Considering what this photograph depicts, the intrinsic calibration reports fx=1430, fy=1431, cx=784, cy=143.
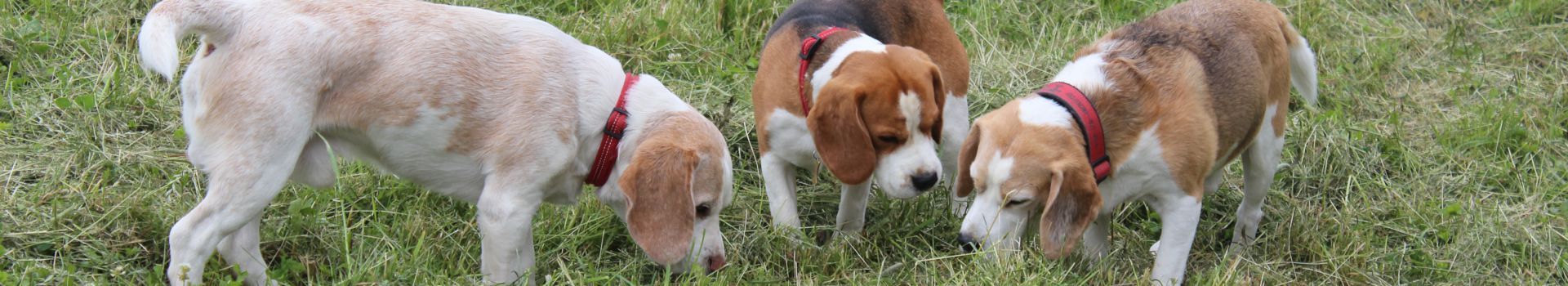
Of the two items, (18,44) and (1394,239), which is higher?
(18,44)

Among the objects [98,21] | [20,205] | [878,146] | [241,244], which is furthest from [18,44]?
[878,146]

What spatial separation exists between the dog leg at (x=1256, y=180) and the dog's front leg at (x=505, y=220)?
248cm

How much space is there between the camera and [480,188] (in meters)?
4.21

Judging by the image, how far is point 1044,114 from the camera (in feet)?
13.6

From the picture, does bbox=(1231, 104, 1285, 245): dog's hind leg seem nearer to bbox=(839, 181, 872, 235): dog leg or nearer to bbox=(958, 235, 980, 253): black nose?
bbox=(958, 235, 980, 253): black nose

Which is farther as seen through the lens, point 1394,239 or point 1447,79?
point 1447,79

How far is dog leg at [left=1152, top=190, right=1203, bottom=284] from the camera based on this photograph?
171 inches

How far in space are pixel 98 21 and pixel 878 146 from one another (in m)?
3.69

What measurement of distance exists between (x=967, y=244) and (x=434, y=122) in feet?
5.21

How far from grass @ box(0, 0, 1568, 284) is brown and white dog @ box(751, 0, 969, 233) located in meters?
0.26

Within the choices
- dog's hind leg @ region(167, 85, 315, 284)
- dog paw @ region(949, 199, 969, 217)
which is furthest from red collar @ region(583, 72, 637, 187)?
dog paw @ region(949, 199, 969, 217)

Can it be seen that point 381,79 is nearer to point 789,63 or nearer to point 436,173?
point 436,173

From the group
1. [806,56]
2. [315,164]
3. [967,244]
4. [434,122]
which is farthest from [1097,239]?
[315,164]

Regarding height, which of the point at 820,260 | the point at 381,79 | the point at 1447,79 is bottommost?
the point at 1447,79
